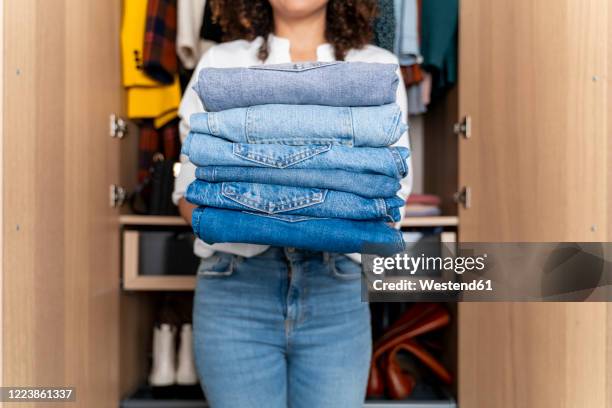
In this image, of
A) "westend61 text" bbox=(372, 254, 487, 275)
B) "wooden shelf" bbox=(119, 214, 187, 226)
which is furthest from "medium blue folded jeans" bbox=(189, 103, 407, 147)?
"wooden shelf" bbox=(119, 214, 187, 226)

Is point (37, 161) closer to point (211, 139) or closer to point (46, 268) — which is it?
point (46, 268)

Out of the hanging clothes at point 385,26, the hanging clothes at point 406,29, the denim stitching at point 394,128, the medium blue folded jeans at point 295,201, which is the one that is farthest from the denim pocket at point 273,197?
Answer: the hanging clothes at point 406,29

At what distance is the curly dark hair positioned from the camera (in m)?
0.98

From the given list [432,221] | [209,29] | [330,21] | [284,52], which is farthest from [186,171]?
[432,221]

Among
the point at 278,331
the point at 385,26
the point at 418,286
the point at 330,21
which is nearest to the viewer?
the point at 418,286

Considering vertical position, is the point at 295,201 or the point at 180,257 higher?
the point at 295,201

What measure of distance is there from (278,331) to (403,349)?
24.8 inches

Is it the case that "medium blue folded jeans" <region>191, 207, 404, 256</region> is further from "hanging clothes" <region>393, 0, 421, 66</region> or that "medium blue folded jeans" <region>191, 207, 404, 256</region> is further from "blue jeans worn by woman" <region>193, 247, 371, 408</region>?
"hanging clothes" <region>393, 0, 421, 66</region>

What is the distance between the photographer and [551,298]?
0.80m

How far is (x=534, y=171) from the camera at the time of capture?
89 cm

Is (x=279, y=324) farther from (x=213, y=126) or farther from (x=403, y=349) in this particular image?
(x=403, y=349)

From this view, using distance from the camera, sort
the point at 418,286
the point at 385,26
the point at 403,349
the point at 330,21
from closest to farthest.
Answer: the point at 418,286, the point at 330,21, the point at 385,26, the point at 403,349

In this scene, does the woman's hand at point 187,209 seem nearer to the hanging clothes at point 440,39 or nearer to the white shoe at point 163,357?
the white shoe at point 163,357

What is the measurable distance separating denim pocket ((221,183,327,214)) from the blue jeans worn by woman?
0.21m
